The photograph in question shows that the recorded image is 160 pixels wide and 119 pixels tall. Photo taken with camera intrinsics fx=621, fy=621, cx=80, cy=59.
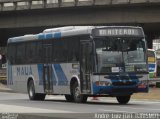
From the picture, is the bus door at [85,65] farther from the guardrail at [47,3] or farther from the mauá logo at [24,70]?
the guardrail at [47,3]

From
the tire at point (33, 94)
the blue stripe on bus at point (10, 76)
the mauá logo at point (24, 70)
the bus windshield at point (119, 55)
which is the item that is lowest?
the tire at point (33, 94)

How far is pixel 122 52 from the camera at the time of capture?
24.6 meters

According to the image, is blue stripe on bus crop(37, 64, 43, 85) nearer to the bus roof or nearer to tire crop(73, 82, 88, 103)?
the bus roof

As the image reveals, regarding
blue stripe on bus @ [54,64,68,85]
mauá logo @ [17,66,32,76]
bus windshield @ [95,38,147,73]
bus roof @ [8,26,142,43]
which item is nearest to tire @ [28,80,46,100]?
mauá logo @ [17,66,32,76]

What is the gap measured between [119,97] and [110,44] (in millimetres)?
3247

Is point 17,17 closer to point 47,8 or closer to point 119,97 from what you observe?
point 47,8

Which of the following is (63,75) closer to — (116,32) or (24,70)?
(116,32)

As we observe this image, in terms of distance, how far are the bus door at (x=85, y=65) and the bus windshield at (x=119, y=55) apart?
552 mm

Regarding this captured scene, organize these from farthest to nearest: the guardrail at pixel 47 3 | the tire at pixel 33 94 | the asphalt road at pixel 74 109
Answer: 1. the guardrail at pixel 47 3
2. the tire at pixel 33 94
3. the asphalt road at pixel 74 109

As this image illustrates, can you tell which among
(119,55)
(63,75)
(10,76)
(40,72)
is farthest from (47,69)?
(119,55)

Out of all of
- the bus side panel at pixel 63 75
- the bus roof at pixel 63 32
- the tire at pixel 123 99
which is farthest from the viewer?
the tire at pixel 123 99

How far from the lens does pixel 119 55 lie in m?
24.5

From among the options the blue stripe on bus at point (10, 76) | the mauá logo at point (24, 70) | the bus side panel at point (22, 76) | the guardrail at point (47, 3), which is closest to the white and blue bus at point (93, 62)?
the bus side panel at point (22, 76)

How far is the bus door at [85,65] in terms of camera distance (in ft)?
81.8
